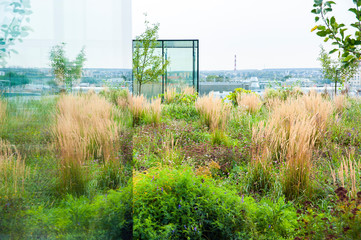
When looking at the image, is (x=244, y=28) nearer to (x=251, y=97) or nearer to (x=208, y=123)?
(x=251, y=97)

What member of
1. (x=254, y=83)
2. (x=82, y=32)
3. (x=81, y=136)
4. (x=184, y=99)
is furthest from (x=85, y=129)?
(x=254, y=83)

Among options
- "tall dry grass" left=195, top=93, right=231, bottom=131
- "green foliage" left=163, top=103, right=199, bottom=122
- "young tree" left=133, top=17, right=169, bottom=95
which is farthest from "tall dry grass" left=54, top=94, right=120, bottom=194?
"young tree" left=133, top=17, right=169, bottom=95

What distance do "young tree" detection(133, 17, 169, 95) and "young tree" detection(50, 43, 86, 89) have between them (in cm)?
899

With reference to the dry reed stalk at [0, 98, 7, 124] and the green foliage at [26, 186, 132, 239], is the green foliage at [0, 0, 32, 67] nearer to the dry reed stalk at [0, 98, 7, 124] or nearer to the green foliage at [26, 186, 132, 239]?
the dry reed stalk at [0, 98, 7, 124]

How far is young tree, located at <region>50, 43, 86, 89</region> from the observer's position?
1021 millimetres

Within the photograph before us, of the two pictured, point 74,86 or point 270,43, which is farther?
point 270,43

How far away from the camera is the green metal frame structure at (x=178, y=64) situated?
11055 millimetres

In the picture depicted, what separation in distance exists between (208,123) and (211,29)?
544 inches

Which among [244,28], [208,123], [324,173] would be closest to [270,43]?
[244,28]

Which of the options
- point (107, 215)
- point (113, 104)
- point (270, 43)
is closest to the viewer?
point (107, 215)

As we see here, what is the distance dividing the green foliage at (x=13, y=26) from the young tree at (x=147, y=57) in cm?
909

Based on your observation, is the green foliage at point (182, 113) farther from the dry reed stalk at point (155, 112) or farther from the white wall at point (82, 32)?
the white wall at point (82, 32)

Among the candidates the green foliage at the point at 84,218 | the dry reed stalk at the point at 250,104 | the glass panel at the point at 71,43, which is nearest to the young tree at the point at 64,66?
the glass panel at the point at 71,43

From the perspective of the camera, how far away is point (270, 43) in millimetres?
16547
